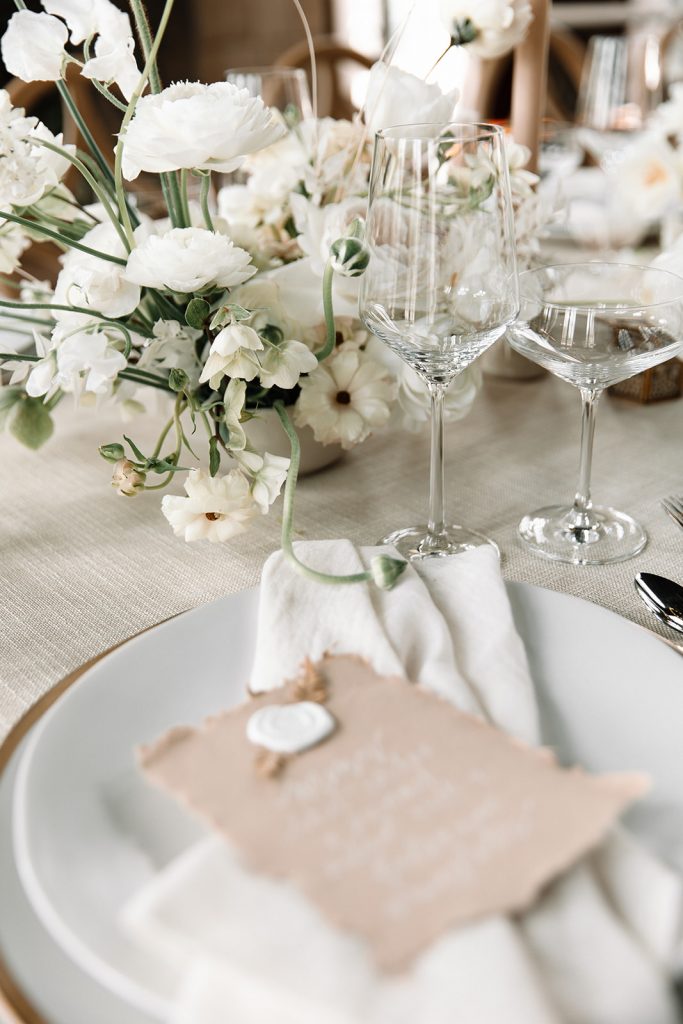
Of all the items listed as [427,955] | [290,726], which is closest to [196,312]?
[290,726]

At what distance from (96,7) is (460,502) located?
0.46 metres

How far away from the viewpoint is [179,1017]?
28 centimetres

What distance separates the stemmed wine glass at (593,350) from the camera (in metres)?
0.67

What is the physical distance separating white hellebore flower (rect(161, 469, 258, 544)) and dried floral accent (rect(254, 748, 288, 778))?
0.28 meters

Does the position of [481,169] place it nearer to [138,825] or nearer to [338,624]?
[338,624]

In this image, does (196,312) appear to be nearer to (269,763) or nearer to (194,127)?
(194,127)

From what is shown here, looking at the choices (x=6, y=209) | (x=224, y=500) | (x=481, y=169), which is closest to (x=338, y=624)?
(x=224, y=500)

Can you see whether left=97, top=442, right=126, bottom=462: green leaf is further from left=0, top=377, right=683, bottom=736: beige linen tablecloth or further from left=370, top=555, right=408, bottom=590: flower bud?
left=370, top=555, right=408, bottom=590: flower bud

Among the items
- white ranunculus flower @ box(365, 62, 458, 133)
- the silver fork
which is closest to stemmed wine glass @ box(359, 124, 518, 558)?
white ranunculus flower @ box(365, 62, 458, 133)

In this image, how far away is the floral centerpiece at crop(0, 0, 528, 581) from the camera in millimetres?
594

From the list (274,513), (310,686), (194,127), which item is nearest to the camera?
(310,686)

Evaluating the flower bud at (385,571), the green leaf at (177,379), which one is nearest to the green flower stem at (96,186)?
the green leaf at (177,379)

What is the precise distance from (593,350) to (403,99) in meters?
0.25

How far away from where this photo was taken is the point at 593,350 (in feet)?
2.40
